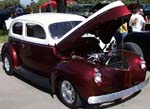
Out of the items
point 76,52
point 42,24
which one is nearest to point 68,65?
point 76,52

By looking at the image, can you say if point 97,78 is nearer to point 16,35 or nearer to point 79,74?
point 79,74

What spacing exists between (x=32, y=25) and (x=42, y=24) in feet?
1.53

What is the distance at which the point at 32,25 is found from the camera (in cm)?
852

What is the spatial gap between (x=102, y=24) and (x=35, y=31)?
215cm

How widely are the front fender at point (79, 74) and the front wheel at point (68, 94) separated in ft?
0.47

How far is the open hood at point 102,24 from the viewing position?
6328 mm

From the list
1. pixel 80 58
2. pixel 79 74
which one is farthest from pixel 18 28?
pixel 79 74

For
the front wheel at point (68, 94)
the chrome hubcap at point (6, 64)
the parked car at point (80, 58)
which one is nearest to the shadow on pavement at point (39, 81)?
the parked car at point (80, 58)

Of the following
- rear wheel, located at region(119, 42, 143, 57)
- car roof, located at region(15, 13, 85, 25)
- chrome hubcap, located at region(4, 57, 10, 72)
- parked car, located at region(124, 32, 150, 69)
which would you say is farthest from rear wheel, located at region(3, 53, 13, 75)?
parked car, located at region(124, 32, 150, 69)

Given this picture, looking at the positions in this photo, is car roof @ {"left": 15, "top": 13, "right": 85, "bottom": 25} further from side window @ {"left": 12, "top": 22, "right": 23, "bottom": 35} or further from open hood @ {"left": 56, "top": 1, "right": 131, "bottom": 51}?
open hood @ {"left": 56, "top": 1, "right": 131, "bottom": 51}

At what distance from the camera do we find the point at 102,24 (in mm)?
6734

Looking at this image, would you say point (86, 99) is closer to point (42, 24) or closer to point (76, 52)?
point (76, 52)

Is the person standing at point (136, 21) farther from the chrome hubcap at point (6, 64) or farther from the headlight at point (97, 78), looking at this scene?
the headlight at point (97, 78)

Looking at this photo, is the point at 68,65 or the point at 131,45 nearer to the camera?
the point at 68,65
